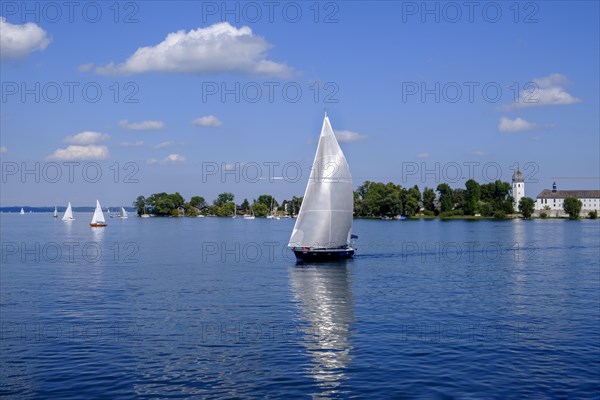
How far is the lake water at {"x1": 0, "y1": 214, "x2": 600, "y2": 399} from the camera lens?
81.7ft

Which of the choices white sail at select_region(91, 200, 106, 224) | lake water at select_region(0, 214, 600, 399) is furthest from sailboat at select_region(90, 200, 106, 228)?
lake water at select_region(0, 214, 600, 399)

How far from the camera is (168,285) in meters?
52.3

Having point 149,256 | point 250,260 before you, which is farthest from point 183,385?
point 149,256

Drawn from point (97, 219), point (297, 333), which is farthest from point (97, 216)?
point (297, 333)

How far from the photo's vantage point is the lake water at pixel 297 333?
24.9 m

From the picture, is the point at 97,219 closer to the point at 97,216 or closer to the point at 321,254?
the point at 97,216

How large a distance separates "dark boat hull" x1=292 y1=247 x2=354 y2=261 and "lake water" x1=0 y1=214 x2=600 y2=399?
523cm

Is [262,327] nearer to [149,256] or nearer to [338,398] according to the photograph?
[338,398]

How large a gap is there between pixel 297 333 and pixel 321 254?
A: 38184 millimetres

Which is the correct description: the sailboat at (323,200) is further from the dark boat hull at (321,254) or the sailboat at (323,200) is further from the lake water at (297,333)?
the lake water at (297,333)

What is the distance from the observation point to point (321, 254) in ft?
236

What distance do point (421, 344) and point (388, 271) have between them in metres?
34.1

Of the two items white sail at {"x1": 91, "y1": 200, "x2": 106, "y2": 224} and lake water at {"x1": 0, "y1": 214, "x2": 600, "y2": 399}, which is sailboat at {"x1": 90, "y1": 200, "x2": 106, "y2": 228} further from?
lake water at {"x1": 0, "y1": 214, "x2": 600, "y2": 399}

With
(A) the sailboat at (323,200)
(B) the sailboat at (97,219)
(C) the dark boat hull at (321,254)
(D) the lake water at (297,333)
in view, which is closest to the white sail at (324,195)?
(A) the sailboat at (323,200)
